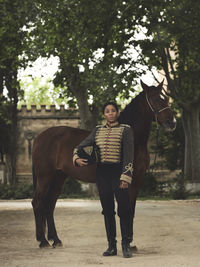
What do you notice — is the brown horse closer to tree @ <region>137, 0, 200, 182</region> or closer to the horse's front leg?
the horse's front leg

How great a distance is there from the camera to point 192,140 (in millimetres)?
29594

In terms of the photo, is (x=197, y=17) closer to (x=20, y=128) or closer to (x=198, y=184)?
(x=198, y=184)

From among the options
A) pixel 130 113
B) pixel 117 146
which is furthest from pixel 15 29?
pixel 117 146

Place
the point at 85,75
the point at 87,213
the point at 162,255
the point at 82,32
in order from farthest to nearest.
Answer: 1. the point at 85,75
2. the point at 82,32
3. the point at 87,213
4. the point at 162,255

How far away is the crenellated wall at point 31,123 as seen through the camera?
45.1m

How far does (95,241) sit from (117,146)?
115 inches

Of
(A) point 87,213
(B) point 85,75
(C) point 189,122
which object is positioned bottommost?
(A) point 87,213

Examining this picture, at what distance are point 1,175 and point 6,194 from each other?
14681 millimetres

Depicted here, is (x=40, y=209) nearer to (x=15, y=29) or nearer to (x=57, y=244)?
(x=57, y=244)

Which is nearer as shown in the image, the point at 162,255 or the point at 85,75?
the point at 162,255

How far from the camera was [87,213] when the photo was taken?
16609 mm

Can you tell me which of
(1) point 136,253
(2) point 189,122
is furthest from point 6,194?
(1) point 136,253

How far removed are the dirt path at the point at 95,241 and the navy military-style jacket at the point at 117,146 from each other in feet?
4.25

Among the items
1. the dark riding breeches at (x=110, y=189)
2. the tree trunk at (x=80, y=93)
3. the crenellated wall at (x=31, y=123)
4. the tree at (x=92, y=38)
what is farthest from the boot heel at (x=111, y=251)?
the crenellated wall at (x=31, y=123)
